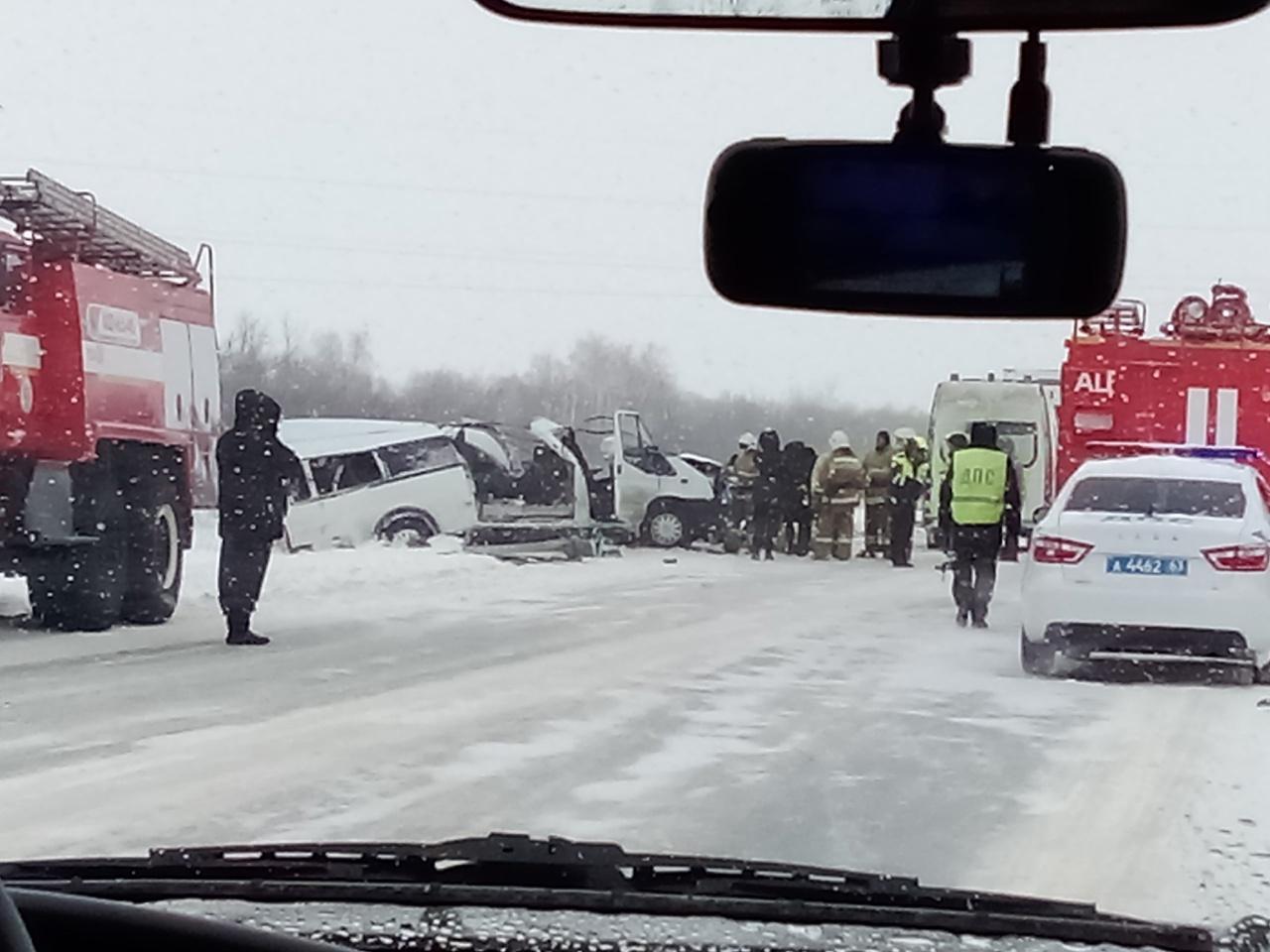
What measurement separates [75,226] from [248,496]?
1982mm

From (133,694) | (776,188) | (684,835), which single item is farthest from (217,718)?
(776,188)

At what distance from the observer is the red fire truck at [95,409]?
43.0 feet

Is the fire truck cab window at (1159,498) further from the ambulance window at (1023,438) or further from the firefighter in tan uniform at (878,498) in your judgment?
the firefighter in tan uniform at (878,498)

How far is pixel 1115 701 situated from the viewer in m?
10.6

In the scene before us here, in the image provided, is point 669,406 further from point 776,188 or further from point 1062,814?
point 776,188

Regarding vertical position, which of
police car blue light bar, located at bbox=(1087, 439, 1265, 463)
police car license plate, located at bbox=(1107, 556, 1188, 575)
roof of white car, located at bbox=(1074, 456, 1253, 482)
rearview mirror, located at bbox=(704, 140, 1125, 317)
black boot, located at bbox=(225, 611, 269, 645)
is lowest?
black boot, located at bbox=(225, 611, 269, 645)

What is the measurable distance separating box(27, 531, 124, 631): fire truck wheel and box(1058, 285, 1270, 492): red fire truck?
7609mm

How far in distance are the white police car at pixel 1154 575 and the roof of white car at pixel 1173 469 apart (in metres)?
0.02

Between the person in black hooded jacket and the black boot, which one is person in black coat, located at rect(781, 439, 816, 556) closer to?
the person in black hooded jacket

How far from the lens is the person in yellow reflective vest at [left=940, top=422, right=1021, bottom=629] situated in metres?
14.3

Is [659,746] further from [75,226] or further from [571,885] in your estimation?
[75,226]

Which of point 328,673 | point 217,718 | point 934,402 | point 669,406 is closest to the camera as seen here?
point 217,718

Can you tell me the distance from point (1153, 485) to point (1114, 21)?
939cm

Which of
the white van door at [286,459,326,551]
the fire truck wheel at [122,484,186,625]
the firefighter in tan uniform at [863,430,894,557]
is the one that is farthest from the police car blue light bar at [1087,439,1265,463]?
the fire truck wheel at [122,484,186,625]
